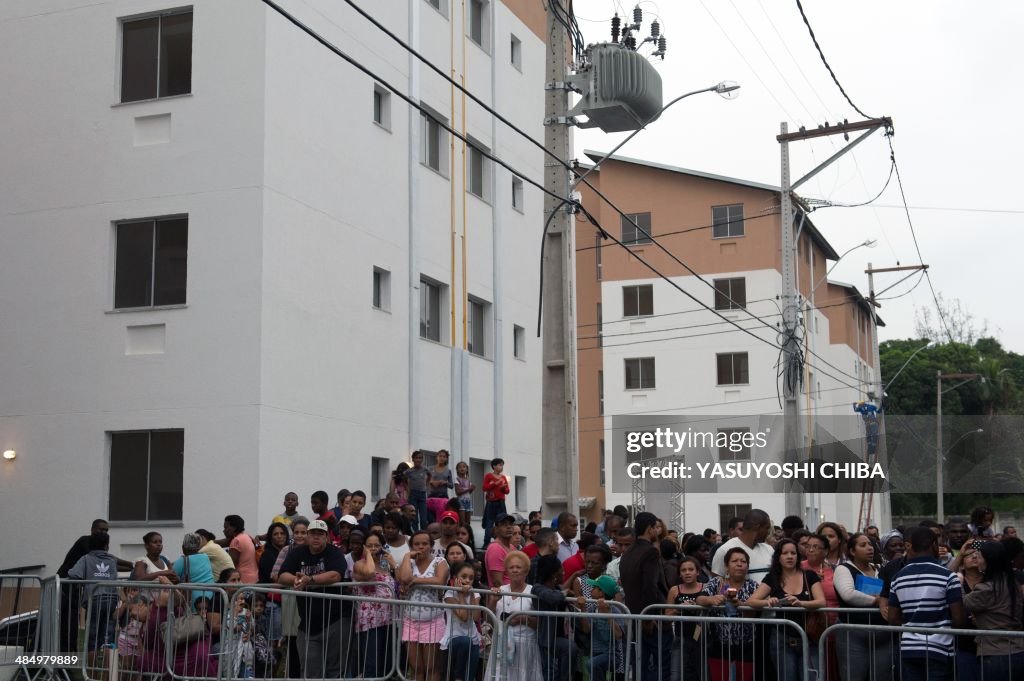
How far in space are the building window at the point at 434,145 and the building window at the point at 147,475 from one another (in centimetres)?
865

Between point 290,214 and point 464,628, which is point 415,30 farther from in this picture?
point 464,628

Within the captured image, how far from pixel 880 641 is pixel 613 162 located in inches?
1846

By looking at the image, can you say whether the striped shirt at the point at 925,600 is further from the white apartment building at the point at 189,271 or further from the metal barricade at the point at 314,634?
the white apartment building at the point at 189,271

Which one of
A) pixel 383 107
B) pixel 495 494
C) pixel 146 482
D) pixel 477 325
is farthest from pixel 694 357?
pixel 146 482

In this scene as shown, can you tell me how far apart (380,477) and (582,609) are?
12826 millimetres

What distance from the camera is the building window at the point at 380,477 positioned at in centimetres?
2395

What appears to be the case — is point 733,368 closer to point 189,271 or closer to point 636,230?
point 636,230

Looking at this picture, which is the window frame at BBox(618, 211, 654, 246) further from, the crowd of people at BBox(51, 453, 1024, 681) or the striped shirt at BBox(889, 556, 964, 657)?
the striped shirt at BBox(889, 556, 964, 657)

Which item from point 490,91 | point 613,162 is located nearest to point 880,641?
point 490,91

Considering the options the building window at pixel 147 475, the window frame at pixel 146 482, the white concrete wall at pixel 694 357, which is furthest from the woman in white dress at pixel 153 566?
the white concrete wall at pixel 694 357

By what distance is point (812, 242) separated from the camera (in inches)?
2415

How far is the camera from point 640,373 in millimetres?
54531

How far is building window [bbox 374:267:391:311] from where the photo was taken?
2467 centimetres

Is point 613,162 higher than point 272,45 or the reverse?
higher
